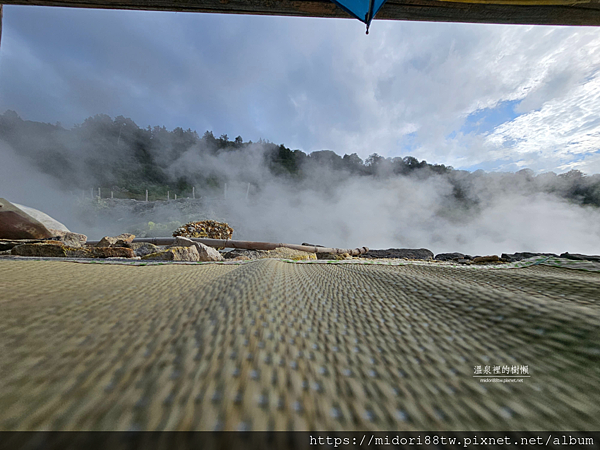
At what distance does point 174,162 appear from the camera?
12.5m

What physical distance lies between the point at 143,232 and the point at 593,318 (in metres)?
8.66

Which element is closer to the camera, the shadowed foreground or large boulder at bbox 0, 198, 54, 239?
the shadowed foreground

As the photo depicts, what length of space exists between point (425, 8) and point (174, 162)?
14.1 meters

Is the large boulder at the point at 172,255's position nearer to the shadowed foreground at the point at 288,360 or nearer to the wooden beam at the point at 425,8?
the shadowed foreground at the point at 288,360

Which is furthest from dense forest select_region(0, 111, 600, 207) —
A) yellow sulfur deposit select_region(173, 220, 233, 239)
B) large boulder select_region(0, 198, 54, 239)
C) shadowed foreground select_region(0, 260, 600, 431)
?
shadowed foreground select_region(0, 260, 600, 431)

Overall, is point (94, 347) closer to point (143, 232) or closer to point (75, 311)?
point (75, 311)

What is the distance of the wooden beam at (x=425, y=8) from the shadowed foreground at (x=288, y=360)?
4.17 feet

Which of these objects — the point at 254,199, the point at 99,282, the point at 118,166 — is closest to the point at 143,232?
the point at 254,199

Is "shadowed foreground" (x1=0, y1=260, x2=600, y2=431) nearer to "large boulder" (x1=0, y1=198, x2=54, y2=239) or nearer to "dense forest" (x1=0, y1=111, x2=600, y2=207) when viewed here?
"large boulder" (x1=0, y1=198, x2=54, y2=239)

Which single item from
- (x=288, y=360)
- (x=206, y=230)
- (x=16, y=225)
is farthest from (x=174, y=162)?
A: (x=288, y=360)

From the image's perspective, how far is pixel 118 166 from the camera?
38.2 feet

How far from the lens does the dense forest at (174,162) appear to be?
10.7 meters

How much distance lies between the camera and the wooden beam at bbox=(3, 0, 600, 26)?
3.13 feet

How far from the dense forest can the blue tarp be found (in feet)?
36.0
